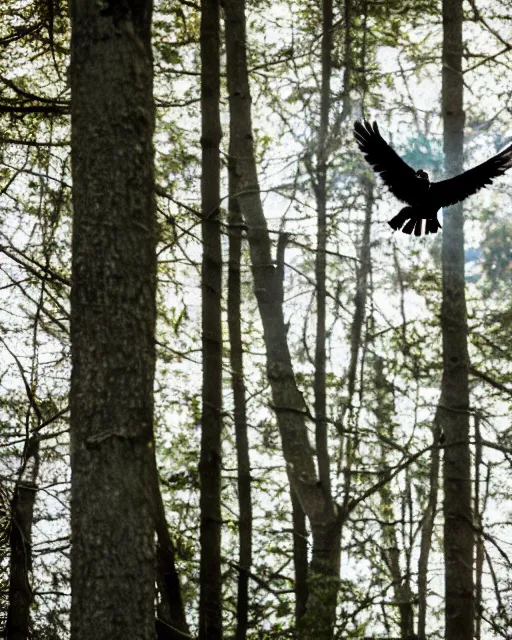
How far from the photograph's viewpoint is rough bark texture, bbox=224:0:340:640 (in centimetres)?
716

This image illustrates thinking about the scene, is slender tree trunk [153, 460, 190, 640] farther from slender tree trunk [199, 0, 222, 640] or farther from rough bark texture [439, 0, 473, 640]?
rough bark texture [439, 0, 473, 640]

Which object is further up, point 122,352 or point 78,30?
point 78,30

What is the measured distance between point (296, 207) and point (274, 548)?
3.84 m

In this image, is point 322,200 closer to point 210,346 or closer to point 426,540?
point 210,346

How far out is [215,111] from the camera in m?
6.26

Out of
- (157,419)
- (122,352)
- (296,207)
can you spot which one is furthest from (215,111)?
(157,419)

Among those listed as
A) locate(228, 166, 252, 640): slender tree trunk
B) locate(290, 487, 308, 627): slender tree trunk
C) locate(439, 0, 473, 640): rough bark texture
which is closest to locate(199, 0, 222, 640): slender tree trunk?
locate(228, 166, 252, 640): slender tree trunk

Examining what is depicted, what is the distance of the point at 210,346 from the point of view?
5992 mm

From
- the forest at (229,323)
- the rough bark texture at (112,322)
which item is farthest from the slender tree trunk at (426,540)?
the rough bark texture at (112,322)

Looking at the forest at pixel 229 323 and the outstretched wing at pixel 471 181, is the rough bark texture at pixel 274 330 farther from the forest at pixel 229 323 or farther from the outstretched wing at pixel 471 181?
the outstretched wing at pixel 471 181

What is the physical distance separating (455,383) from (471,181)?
2.74 meters

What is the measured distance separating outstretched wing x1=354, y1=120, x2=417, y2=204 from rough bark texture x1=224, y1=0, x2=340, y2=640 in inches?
62.8

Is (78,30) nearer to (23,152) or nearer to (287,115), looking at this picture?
(23,152)

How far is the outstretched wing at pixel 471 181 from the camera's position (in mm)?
5090
